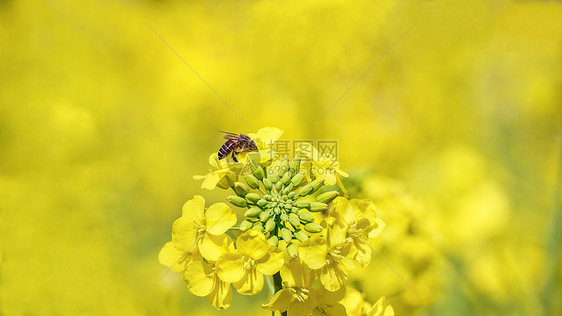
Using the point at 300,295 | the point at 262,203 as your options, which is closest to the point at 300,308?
the point at 300,295

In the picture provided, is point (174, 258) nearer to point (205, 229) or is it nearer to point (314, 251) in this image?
point (205, 229)

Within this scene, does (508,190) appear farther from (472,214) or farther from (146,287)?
(146,287)

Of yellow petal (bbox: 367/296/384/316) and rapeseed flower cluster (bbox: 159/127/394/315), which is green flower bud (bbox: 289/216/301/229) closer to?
rapeseed flower cluster (bbox: 159/127/394/315)

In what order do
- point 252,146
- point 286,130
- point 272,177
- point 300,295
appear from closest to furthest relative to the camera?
point 300,295 < point 272,177 < point 252,146 < point 286,130

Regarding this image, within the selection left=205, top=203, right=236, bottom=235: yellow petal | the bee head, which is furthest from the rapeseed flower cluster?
the bee head

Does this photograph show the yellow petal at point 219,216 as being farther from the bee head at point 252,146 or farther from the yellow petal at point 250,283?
the bee head at point 252,146

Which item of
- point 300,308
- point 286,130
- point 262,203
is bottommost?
point 300,308
